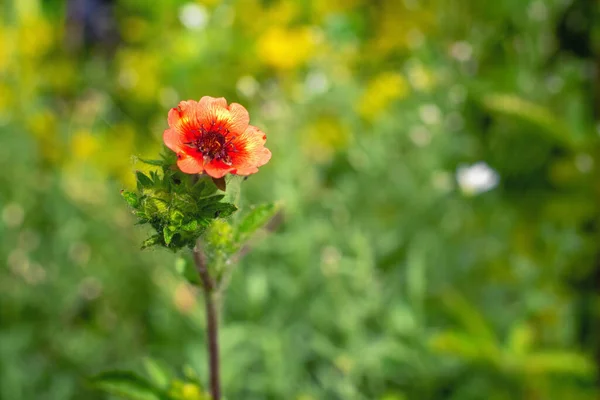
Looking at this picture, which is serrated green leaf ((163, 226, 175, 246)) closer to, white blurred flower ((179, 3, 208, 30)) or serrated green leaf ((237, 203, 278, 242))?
serrated green leaf ((237, 203, 278, 242))

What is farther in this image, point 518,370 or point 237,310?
point 237,310

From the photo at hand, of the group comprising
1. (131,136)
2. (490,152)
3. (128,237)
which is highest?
(131,136)

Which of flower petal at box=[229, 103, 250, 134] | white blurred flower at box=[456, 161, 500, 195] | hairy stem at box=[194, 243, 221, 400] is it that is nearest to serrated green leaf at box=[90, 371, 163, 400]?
hairy stem at box=[194, 243, 221, 400]

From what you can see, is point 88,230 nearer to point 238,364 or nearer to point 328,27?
point 238,364

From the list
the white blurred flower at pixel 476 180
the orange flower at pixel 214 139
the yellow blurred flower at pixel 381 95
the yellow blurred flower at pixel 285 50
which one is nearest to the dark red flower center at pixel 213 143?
the orange flower at pixel 214 139

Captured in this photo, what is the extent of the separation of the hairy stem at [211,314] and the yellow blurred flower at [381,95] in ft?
4.33

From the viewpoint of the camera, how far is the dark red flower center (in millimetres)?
562

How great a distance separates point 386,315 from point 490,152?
631 mm

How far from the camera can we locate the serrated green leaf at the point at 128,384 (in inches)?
27.5

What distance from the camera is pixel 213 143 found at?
1.89ft

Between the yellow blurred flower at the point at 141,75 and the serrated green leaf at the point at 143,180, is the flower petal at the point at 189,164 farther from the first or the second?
the yellow blurred flower at the point at 141,75

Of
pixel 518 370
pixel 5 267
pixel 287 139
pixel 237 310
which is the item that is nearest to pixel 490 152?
pixel 287 139

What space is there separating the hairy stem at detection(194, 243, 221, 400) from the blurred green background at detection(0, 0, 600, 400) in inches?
17.6

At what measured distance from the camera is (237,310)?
1387mm
